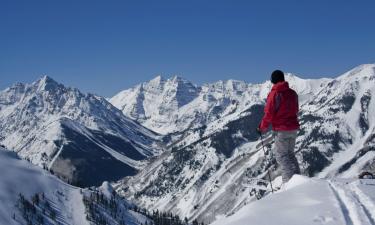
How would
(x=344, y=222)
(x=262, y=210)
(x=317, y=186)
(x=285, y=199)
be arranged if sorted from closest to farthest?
(x=344, y=222)
(x=262, y=210)
(x=285, y=199)
(x=317, y=186)

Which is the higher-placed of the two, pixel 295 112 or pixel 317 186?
pixel 295 112

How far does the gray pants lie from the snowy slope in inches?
118

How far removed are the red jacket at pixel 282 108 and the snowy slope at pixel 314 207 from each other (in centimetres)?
362

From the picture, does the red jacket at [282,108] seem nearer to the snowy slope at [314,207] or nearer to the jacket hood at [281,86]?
the jacket hood at [281,86]

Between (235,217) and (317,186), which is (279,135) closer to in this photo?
(317,186)

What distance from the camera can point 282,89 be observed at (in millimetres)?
24047

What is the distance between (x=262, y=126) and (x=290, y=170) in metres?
2.25

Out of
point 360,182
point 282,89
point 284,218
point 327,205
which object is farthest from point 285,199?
point 282,89

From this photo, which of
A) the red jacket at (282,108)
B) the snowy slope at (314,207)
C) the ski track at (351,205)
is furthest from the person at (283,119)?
the snowy slope at (314,207)

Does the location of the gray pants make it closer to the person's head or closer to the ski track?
the person's head

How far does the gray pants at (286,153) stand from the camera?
24391 mm

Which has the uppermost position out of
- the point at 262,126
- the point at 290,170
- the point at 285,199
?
the point at 262,126

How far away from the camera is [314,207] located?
53.5 ft

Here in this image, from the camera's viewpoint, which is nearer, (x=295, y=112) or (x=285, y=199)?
(x=285, y=199)
